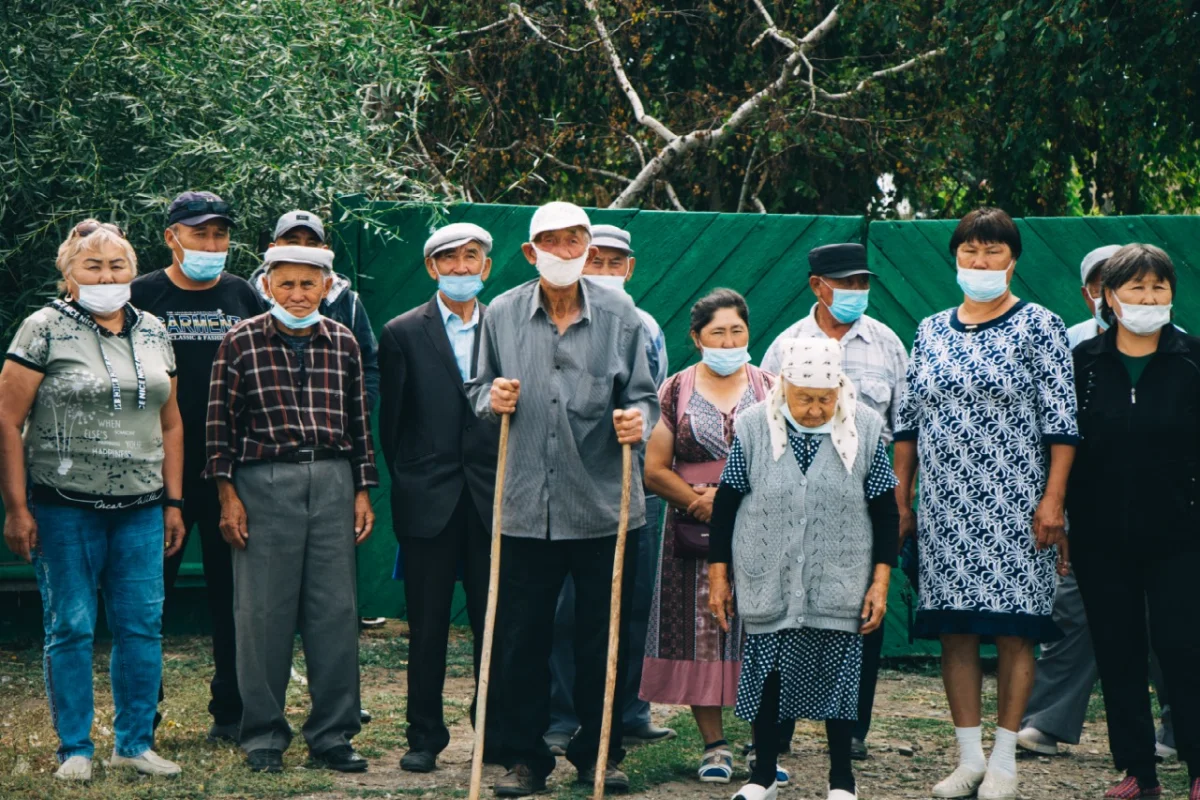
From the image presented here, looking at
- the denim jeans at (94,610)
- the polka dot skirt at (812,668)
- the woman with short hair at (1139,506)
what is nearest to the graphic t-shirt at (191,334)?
the denim jeans at (94,610)

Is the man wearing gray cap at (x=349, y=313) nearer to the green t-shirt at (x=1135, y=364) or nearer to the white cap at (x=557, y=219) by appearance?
the white cap at (x=557, y=219)

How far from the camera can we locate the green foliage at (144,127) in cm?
745

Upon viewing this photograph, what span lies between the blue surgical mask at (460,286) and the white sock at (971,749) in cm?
260

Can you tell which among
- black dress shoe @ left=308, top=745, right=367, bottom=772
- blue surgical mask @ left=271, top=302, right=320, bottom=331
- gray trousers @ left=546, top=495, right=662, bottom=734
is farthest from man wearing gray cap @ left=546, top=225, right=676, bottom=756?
blue surgical mask @ left=271, top=302, right=320, bottom=331

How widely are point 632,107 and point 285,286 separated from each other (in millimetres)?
7681

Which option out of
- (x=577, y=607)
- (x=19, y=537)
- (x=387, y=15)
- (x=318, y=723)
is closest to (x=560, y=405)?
(x=577, y=607)

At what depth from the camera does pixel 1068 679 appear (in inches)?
248

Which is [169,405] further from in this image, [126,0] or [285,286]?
[126,0]

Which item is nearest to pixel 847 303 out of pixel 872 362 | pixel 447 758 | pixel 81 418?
pixel 872 362

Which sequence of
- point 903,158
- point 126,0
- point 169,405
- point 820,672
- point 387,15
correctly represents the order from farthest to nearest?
point 903,158
point 387,15
point 126,0
point 169,405
point 820,672

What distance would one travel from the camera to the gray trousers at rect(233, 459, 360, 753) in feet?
19.1

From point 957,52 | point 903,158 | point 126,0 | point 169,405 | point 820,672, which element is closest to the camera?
point 820,672

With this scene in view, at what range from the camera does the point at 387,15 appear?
928 cm

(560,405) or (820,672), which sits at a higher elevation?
(560,405)
